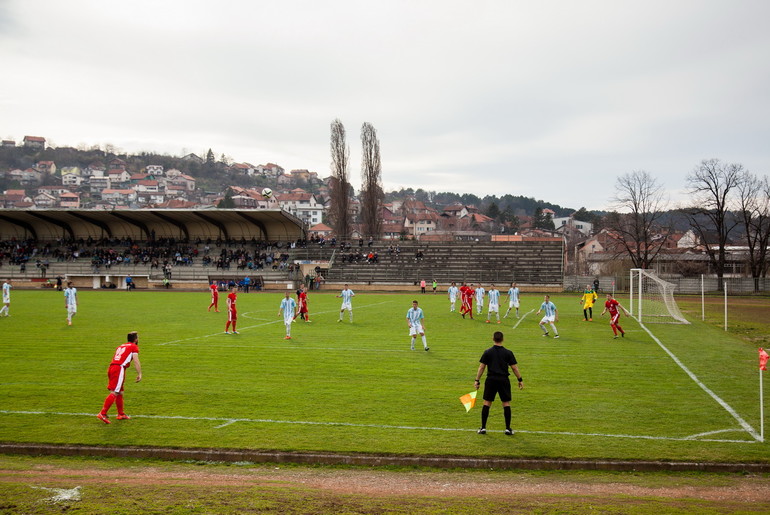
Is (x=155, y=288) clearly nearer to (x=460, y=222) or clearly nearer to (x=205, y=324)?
(x=205, y=324)

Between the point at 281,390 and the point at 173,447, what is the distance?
4320mm

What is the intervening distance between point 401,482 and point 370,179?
75245mm

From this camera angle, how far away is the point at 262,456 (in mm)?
10047

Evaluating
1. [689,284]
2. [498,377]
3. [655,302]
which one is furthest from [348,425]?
[689,284]

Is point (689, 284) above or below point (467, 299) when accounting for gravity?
below

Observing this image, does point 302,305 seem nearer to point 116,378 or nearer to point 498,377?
point 116,378

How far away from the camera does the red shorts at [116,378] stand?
11859 millimetres

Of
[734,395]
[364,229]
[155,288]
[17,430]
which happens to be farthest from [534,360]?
[364,229]

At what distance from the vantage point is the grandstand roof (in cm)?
6725

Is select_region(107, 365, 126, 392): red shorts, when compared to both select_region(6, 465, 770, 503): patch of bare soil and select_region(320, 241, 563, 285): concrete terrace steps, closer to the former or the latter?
select_region(6, 465, 770, 503): patch of bare soil

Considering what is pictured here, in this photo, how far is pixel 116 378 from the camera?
1191cm

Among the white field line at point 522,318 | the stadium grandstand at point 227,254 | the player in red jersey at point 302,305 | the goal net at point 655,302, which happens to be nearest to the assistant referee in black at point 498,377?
the white field line at point 522,318

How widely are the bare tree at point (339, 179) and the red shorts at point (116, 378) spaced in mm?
69518

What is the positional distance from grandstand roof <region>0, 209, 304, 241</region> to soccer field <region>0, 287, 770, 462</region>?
42723 mm
